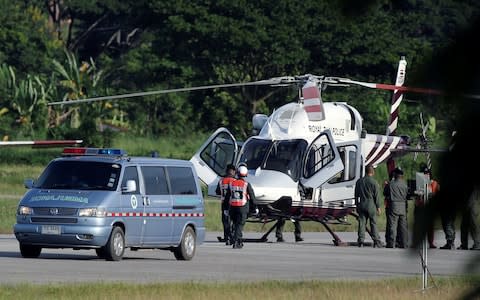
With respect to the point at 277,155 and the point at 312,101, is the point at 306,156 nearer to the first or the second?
the point at 277,155

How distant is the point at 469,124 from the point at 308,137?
25.5 m

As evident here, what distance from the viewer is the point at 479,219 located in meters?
2.82

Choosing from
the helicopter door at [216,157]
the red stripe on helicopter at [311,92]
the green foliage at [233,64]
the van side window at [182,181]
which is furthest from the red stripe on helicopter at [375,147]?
the green foliage at [233,64]

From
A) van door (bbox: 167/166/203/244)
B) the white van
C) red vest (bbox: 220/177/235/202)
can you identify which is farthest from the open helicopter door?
the white van

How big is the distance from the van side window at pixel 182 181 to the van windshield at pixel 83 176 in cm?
120

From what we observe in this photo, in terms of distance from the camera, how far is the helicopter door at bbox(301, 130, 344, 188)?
89.1 feet

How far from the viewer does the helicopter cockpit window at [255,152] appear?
27.4m

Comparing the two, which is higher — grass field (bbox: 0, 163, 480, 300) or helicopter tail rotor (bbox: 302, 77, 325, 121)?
helicopter tail rotor (bbox: 302, 77, 325, 121)

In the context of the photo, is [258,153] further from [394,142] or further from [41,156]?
[41,156]

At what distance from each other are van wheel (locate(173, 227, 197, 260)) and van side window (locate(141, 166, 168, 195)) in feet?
2.88

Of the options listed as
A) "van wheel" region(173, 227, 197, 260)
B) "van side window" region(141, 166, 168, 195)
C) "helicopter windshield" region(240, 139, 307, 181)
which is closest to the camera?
"van side window" region(141, 166, 168, 195)

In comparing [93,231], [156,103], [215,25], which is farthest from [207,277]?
[156,103]

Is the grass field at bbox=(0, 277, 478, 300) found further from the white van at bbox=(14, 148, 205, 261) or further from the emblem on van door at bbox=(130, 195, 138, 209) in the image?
the emblem on van door at bbox=(130, 195, 138, 209)

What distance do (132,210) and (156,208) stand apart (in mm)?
558
